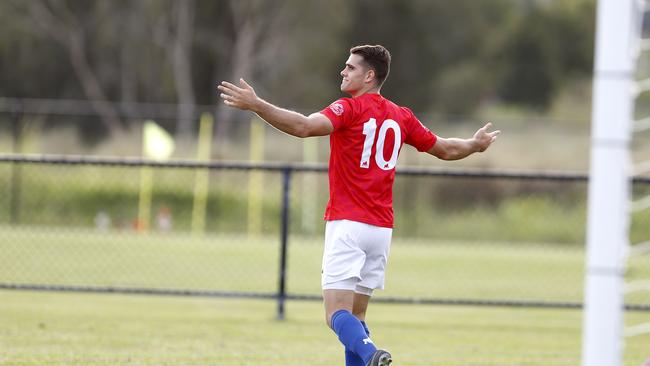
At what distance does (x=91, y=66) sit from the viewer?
40.9m

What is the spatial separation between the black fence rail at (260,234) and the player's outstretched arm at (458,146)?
297 inches

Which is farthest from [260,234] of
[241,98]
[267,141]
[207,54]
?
[241,98]

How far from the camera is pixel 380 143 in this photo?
6559 millimetres

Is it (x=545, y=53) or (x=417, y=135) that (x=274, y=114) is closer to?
(x=417, y=135)

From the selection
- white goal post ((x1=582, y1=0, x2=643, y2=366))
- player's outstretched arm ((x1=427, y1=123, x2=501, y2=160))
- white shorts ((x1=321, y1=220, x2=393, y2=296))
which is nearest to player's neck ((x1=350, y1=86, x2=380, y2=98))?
player's outstretched arm ((x1=427, y1=123, x2=501, y2=160))

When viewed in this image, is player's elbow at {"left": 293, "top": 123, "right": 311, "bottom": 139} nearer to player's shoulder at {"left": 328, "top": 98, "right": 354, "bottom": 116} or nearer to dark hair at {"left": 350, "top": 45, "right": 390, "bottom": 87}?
player's shoulder at {"left": 328, "top": 98, "right": 354, "bottom": 116}

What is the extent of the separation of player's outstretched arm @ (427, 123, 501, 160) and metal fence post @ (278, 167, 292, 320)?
4.19m

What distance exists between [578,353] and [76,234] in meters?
13.8

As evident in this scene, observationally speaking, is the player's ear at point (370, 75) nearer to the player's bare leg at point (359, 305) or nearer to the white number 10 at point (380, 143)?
the white number 10 at point (380, 143)

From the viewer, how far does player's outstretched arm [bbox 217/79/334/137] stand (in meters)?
5.80

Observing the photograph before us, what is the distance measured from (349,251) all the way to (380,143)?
625 millimetres

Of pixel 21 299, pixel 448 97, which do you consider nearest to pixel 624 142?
pixel 21 299

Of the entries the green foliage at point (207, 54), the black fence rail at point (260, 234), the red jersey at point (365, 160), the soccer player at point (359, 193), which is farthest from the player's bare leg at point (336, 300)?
the green foliage at point (207, 54)

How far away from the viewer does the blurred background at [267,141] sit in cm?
1803
